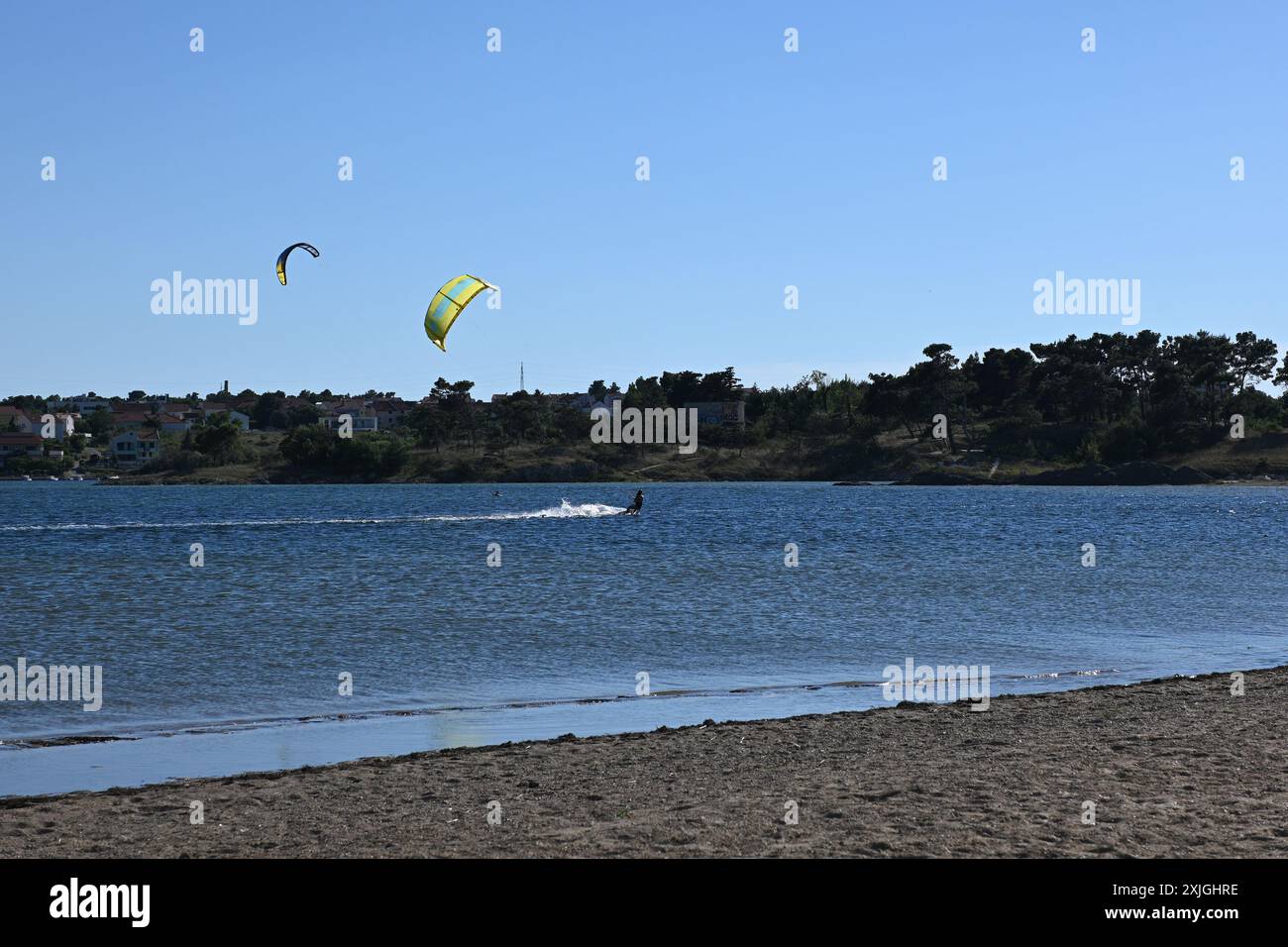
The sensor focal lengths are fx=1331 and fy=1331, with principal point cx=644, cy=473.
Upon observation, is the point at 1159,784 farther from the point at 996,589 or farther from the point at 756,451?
the point at 756,451

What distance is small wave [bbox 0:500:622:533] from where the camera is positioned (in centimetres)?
6612

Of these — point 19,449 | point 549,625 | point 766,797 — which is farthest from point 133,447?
point 766,797

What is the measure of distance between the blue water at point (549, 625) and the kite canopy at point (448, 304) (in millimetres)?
7100

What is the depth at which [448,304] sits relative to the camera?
4038 centimetres

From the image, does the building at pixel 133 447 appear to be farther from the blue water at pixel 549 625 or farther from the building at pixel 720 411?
the blue water at pixel 549 625

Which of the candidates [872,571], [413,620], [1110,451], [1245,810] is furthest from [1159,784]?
[1110,451]

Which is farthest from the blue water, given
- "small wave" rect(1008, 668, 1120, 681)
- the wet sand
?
the wet sand

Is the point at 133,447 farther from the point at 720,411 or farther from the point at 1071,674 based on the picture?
the point at 1071,674

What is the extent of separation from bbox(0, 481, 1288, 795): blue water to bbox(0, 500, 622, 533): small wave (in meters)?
6.02

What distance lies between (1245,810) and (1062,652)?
1234 cm

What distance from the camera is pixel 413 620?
26.3m

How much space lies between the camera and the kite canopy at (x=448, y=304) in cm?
3947
